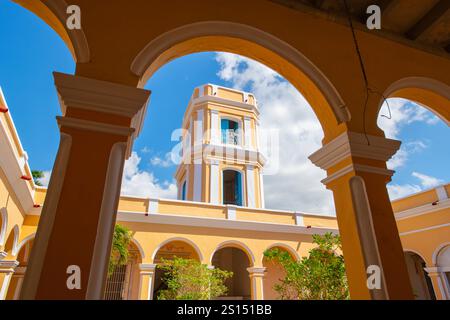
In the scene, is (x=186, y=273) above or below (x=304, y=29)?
below

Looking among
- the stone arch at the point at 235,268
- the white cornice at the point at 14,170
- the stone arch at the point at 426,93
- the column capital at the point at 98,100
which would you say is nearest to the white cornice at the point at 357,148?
the stone arch at the point at 426,93

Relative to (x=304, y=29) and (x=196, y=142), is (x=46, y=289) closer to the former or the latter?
(x=304, y=29)

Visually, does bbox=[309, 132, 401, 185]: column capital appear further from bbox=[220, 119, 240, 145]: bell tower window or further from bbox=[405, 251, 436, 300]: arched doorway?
bbox=[220, 119, 240, 145]: bell tower window

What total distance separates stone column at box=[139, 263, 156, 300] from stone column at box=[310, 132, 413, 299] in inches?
341

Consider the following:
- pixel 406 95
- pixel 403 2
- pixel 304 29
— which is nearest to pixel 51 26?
pixel 304 29

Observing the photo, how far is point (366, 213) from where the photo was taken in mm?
2750

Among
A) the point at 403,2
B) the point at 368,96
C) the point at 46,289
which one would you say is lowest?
the point at 46,289

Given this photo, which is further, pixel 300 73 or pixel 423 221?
pixel 423 221

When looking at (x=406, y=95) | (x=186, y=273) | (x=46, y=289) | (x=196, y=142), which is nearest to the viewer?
(x=46, y=289)

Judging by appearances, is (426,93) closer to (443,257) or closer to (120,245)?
(120,245)

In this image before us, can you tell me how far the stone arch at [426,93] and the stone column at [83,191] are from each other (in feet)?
9.39

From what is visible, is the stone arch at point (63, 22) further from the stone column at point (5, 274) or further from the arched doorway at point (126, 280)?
the arched doorway at point (126, 280)

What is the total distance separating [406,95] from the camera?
3.94 metres

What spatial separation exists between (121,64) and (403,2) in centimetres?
309
